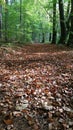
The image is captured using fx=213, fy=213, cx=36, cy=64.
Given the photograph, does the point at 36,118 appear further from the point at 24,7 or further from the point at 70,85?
the point at 24,7

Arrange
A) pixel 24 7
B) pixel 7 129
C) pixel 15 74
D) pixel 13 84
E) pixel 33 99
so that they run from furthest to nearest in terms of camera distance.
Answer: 1. pixel 24 7
2. pixel 15 74
3. pixel 13 84
4. pixel 33 99
5. pixel 7 129

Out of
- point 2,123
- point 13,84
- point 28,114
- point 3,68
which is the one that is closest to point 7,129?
point 2,123

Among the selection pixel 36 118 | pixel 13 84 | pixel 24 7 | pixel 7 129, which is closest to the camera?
pixel 7 129

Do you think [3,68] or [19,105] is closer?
[19,105]

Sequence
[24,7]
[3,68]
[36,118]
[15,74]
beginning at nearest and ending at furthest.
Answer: [36,118] < [15,74] < [3,68] < [24,7]

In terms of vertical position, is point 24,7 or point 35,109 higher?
point 24,7

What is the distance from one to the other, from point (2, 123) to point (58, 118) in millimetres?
1105

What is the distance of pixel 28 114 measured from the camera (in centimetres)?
428

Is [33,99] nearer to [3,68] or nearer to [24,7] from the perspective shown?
[3,68]

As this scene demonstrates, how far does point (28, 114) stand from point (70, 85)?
2.02 meters

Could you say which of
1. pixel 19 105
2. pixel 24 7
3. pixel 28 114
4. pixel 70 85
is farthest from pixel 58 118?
pixel 24 7

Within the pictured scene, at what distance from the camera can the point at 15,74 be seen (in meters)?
6.84

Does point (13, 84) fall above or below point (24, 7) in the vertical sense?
below

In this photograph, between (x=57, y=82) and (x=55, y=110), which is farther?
(x=57, y=82)
